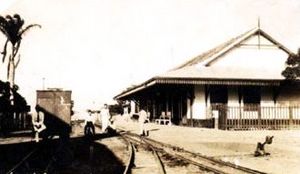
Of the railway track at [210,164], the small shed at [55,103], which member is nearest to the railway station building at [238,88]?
the small shed at [55,103]

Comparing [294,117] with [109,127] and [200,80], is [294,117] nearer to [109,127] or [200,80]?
[200,80]

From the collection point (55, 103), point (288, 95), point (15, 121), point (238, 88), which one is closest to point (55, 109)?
point (55, 103)

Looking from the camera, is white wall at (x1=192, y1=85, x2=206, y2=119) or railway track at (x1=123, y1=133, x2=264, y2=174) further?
white wall at (x1=192, y1=85, x2=206, y2=119)

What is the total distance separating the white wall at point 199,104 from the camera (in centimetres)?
2597

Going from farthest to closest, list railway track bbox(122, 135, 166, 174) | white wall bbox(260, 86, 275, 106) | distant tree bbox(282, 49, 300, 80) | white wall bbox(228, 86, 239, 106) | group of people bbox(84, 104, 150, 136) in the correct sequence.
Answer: white wall bbox(260, 86, 275, 106)
white wall bbox(228, 86, 239, 106)
distant tree bbox(282, 49, 300, 80)
group of people bbox(84, 104, 150, 136)
railway track bbox(122, 135, 166, 174)

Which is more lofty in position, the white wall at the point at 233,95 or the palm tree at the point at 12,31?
the palm tree at the point at 12,31

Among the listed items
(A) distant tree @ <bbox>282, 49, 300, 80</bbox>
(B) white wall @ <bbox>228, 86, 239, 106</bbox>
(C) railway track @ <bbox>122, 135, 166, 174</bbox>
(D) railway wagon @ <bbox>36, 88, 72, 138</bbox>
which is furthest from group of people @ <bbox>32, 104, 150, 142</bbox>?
(A) distant tree @ <bbox>282, 49, 300, 80</bbox>

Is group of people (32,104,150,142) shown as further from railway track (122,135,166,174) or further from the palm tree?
the palm tree

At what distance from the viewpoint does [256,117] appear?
2452 centimetres

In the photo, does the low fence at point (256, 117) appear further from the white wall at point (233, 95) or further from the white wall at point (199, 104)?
the white wall at point (233, 95)

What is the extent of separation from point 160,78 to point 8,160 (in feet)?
40.1

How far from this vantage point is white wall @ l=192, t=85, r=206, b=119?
2597 cm

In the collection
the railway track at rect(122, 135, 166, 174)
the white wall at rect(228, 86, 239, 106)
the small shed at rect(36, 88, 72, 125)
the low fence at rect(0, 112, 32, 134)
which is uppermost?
the white wall at rect(228, 86, 239, 106)

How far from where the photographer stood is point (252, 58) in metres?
28.1
